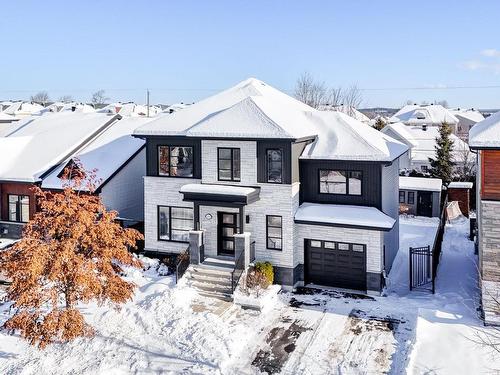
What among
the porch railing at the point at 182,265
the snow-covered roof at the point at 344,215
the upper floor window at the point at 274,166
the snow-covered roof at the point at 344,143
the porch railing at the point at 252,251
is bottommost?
the porch railing at the point at 182,265

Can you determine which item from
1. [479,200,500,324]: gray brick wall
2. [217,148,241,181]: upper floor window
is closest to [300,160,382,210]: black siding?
[217,148,241,181]: upper floor window

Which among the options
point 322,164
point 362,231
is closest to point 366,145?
point 322,164

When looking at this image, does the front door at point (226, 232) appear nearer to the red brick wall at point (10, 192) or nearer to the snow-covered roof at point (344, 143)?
the snow-covered roof at point (344, 143)

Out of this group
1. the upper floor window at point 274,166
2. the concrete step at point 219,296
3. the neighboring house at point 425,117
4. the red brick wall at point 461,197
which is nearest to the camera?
the concrete step at point 219,296

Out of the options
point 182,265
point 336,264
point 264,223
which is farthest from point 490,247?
point 182,265

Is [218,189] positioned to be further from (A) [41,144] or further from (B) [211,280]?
(A) [41,144]

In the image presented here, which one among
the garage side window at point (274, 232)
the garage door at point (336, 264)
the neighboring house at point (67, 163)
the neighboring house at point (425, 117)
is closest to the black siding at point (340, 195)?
the garage side window at point (274, 232)

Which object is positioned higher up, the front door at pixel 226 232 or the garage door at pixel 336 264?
the front door at pixel 226 232
